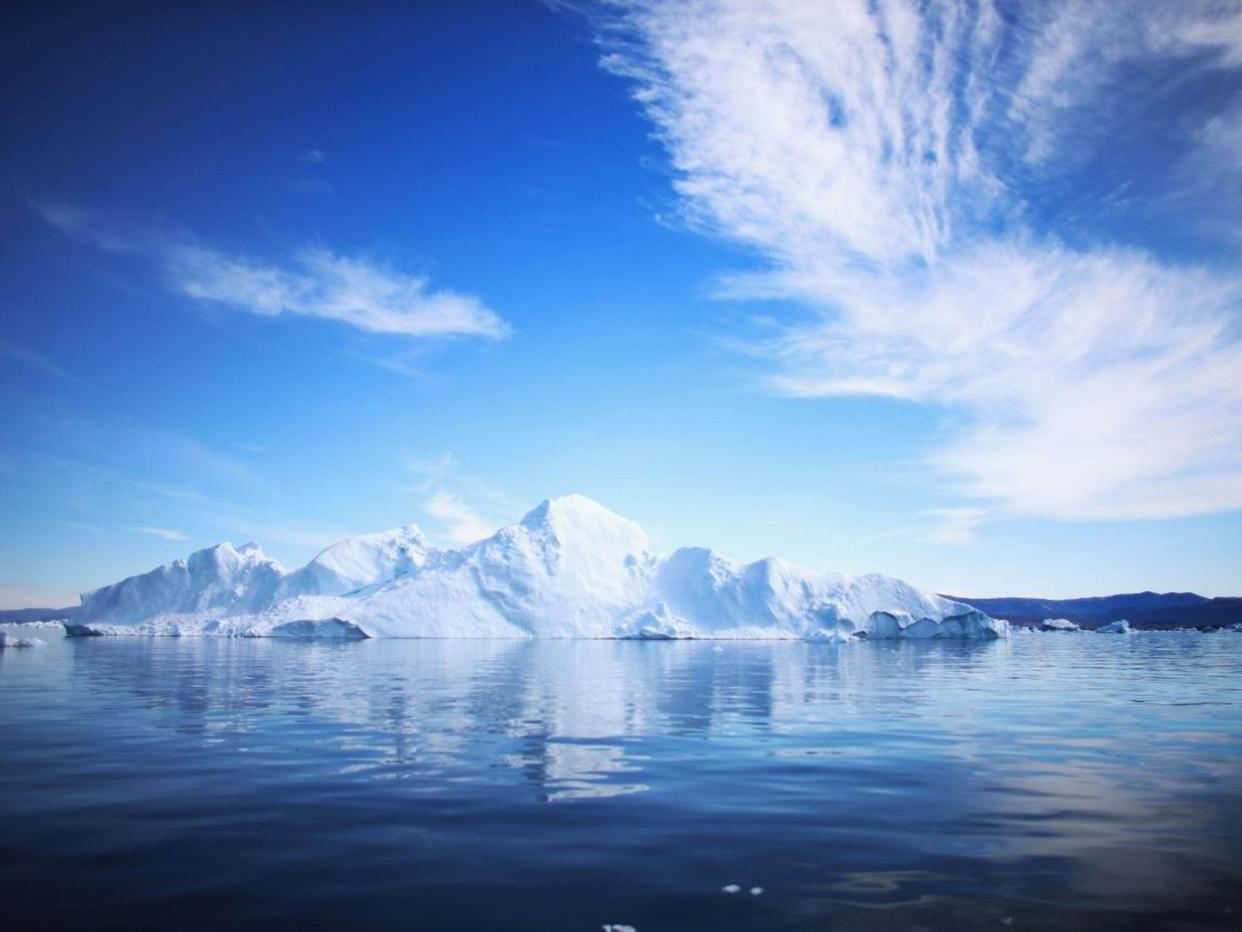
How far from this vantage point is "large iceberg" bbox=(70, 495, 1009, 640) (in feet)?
253

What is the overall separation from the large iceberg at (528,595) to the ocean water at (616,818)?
6270 centimetres

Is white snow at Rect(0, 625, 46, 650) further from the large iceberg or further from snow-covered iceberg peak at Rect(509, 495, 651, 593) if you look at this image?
snow-covered iceberg peak at Rect(509, 495, 651, 593)

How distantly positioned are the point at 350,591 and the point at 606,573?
99.0ft

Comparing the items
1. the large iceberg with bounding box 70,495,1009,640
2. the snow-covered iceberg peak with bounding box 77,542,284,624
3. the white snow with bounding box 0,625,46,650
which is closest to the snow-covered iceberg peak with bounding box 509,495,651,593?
the large iceberg with bounding box 70,495,1009,640

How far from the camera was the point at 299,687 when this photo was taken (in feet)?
69.1

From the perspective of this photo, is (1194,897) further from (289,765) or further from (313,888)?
(289,765)

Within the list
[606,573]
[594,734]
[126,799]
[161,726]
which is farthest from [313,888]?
[606,573]

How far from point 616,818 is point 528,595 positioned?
77566 millimetres

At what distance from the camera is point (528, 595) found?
8344 cm

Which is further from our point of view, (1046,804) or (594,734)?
(594,734)

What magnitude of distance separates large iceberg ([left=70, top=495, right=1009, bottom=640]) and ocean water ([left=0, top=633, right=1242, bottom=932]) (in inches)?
2469

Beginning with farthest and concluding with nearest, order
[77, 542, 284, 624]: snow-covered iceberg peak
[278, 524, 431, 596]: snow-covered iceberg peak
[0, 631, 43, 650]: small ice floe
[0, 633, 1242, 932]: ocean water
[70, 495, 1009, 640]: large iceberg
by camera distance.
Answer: [278, 524, 431, 596]: snow-covered iceberg peak < [77, 542, 284, 624]: snow-covered iceberg peak < [70, 495, 1009, 640]: large iceberg < [0, 631, 43, 650]: small ice floe < [0, 633, 1242, 932]: ocean water

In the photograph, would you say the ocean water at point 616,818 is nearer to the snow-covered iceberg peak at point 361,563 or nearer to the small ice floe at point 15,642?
the small ice floe at point 15,642

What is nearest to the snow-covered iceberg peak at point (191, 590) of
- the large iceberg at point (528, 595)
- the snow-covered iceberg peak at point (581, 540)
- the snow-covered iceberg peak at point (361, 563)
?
the large iceberg at point (528, 595)
